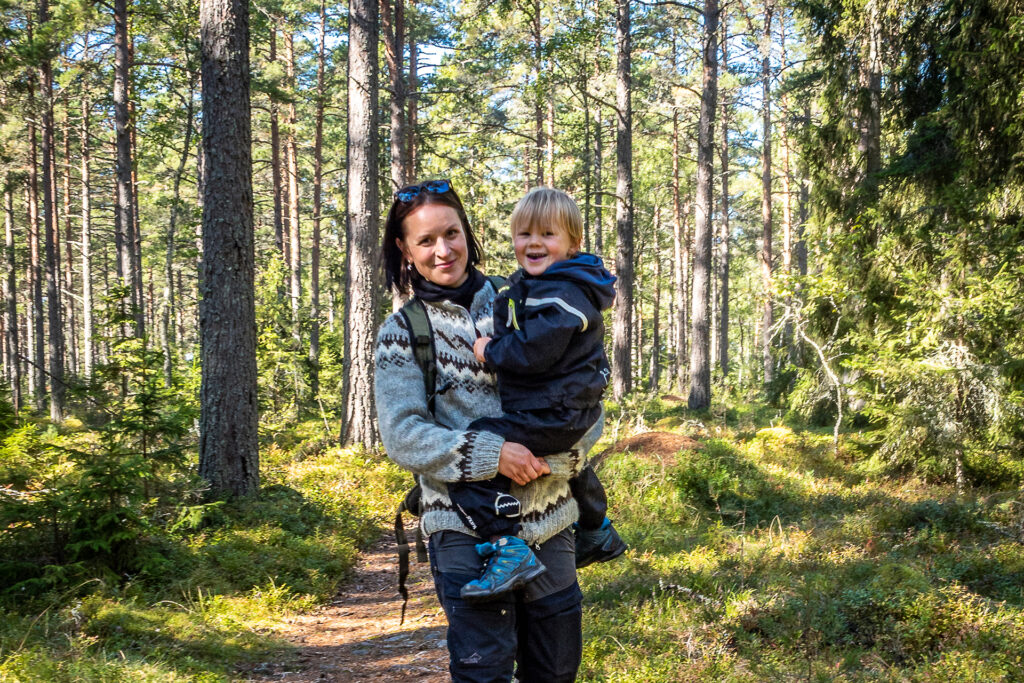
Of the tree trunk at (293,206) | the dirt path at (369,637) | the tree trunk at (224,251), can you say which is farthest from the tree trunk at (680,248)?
the dirt path at (369,637)

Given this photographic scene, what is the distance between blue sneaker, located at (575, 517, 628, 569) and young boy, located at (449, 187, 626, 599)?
21 cm

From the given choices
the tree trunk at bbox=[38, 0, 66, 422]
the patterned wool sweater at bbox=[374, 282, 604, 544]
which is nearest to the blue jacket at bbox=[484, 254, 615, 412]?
the patterned wool sweater at bbox=[374, 282, 604, 544]

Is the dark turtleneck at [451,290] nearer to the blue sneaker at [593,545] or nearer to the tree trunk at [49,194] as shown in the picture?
A: the blue sneaker at [593,545]

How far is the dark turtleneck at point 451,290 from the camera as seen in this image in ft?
7.98

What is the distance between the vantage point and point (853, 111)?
1195 cm

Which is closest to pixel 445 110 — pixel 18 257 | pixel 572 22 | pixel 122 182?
pixel 572 22

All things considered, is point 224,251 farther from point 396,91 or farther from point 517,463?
point 396,91

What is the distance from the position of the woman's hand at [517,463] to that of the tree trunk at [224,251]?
22.2ft

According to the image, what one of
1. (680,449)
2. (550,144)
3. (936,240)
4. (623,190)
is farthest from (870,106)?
(550,144)

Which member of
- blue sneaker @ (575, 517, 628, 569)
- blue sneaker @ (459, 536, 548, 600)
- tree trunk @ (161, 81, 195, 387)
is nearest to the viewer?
blue sneaker @ (459, 536, 548, 600)

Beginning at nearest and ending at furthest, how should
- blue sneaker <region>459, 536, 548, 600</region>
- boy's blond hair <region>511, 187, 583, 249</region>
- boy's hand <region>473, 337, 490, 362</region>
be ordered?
blue sneaker <region>459, 536, 548, 600</region> < boy's hand <region>473, 337, 490, 362</region> < boy's blond hair <region>511, 187, 583, 249</region>

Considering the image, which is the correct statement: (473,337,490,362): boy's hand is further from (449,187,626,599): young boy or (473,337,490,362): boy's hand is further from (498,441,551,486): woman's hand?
(498,441,551,486): woman's hand

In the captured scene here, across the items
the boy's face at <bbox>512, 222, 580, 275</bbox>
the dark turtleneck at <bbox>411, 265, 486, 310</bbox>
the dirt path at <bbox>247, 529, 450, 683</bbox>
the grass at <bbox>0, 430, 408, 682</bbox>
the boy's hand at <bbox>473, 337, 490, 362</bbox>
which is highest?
the boy's face at <bbox>512, 222, 580, 275</bbox>

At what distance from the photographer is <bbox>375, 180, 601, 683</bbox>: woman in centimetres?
217
